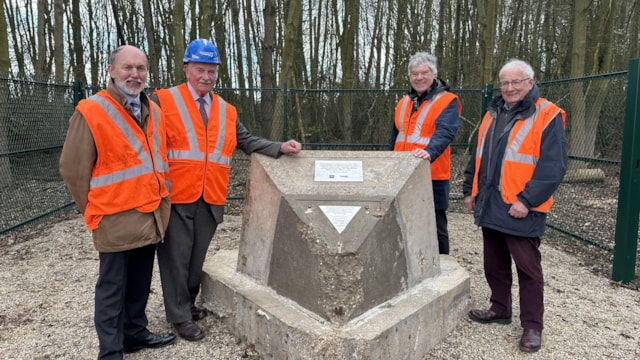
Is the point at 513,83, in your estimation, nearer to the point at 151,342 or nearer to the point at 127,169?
the point at 127,169

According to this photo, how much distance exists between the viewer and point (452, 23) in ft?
51.7

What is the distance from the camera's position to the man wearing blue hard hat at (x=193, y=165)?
322 centimetres

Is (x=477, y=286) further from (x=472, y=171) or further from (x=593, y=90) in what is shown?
(x=593, y=90)

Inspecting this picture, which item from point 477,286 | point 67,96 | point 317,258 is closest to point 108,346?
point 317,258

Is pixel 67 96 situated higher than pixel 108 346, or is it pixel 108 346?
pixel 67 96

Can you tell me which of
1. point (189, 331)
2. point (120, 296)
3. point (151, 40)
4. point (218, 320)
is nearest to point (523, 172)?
point (218, 320)

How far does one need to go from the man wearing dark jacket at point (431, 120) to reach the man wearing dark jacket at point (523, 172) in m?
0.44

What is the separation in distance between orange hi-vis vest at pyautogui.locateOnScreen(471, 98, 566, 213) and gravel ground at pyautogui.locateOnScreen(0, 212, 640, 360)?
3.87 feet

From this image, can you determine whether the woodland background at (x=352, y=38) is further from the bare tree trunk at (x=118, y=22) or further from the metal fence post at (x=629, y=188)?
the metal fence post at (x=629, y=188)

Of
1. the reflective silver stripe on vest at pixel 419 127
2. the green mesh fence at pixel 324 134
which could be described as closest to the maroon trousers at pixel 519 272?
the reflective silver stripe on vest at pixel 419 127

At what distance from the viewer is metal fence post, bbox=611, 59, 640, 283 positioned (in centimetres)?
443

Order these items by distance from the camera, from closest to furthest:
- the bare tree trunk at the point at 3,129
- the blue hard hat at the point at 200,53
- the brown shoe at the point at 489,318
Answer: the blue hard hat at the point at 200,53 → the brown shoe at the point at 489,318 → the bare tree trunk at the point at 3,129

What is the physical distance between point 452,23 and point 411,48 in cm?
227

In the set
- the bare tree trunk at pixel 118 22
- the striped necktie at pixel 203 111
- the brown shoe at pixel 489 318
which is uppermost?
the bare tree trunk at pixel 118 22
